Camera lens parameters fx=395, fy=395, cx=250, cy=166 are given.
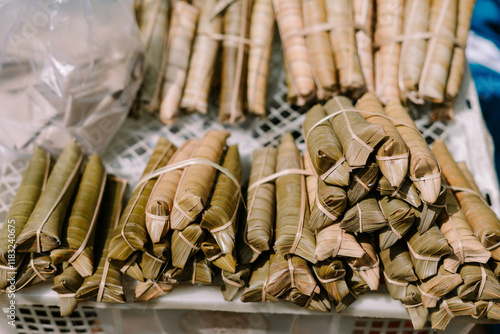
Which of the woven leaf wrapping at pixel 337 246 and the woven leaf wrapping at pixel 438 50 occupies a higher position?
the woven leaf wrapping at pixel 438 50

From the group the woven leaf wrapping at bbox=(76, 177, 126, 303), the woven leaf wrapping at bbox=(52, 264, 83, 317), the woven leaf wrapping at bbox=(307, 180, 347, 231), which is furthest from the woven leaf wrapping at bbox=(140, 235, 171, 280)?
the woven leaf wrapping at bbox=(307, 180, 347, 231)

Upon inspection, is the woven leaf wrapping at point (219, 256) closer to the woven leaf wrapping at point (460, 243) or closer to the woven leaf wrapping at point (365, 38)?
the woven leaf wrapping at point (460, 243)

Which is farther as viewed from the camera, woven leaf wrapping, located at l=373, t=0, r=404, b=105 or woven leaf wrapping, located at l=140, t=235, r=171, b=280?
woven leaf wrapping, located at l=373, t=0, r=404, b=105

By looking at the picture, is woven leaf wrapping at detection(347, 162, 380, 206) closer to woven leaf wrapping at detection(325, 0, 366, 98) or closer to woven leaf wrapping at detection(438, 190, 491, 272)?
woven leaf wrapping at detection(438, 190, 491, 272)

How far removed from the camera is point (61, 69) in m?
1.79

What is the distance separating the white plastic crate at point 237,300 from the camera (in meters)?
1.45

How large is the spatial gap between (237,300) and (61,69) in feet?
4.20

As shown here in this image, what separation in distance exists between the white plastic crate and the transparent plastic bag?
17 cm

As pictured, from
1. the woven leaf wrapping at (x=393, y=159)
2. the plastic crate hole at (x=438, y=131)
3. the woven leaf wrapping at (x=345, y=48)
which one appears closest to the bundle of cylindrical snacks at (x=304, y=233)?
the woven leaf wrapping at (x=393, y=159)

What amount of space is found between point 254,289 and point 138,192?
1.88 feet

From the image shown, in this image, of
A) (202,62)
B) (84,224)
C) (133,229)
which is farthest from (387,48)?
(84,224)

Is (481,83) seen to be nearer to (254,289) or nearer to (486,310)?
(486,310)

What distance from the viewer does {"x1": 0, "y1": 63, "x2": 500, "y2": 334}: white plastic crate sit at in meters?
1.45

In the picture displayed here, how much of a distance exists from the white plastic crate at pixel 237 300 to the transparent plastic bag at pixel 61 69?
0.17 meters
